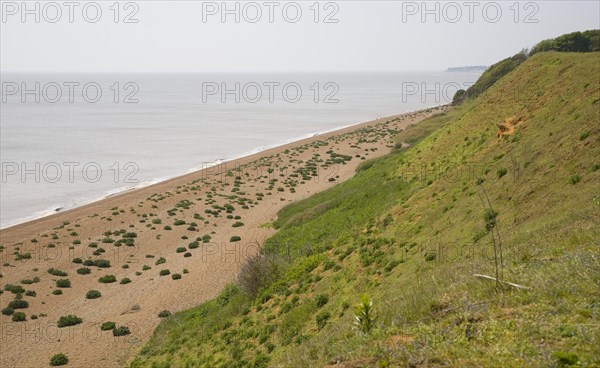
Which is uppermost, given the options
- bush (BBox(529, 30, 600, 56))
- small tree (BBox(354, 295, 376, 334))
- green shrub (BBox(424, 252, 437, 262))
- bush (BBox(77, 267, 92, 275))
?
bush (BBox(529, 30, 600, 56))

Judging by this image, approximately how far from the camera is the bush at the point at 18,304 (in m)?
24.3

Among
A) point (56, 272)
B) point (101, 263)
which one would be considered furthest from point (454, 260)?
point (56, 272)

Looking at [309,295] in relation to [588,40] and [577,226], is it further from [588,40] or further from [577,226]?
[588,40]

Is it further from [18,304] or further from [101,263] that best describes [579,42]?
[18,304]

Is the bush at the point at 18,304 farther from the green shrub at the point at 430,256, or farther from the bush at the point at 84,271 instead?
the green shrub at the point at 430,256

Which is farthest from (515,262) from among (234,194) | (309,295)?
(234,194)

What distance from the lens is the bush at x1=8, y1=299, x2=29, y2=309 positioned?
24.3 m

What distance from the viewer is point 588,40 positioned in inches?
1443

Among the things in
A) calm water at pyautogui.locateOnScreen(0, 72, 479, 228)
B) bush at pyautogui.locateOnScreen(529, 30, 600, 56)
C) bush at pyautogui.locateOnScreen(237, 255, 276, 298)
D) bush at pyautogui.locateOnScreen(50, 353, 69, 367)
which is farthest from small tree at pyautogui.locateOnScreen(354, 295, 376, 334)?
calm water at pyautogui.locateOnScreen(0, 72, 479, 228)

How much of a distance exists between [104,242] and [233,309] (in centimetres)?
2020

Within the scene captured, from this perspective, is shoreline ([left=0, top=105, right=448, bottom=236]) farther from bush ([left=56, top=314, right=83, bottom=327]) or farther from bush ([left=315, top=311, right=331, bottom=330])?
bush ([left=315, top=311, right=331, bottom=330])

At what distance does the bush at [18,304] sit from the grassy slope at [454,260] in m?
8.91

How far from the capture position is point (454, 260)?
1293cm

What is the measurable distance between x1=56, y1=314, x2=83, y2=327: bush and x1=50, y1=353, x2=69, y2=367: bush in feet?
12.1
